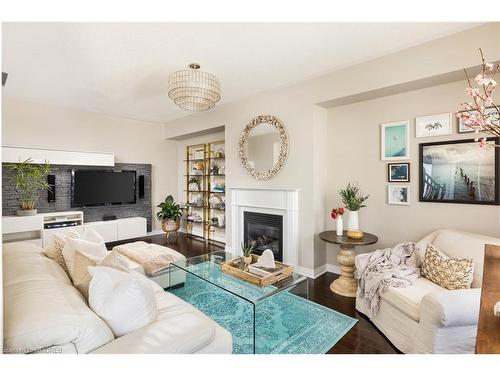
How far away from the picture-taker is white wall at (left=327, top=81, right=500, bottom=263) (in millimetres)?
2555

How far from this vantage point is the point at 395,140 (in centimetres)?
295

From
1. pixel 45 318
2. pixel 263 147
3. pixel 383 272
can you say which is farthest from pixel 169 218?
pixel 45 318

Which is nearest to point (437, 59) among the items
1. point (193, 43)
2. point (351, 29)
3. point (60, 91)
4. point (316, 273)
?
point (351, 29)

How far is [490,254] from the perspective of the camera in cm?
166

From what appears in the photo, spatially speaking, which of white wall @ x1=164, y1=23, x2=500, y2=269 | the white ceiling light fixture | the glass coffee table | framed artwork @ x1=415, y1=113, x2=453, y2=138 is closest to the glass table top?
the glass coffee table

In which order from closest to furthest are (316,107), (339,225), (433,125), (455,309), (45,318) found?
(45,318), (455,309), (433,125), (339,225), (316,107)

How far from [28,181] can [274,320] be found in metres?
4.64

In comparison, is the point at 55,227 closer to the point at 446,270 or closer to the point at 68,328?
the point at 68,328

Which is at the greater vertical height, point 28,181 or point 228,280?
point 28,181

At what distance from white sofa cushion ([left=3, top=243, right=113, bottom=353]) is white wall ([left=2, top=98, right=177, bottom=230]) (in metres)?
4.09

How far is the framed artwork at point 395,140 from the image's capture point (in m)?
2.87

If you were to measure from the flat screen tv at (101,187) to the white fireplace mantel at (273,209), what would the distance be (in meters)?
2.48

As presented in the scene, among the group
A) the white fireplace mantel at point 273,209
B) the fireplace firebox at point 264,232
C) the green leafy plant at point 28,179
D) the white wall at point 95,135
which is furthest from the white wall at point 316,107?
the green leafy plant at point 28,179
